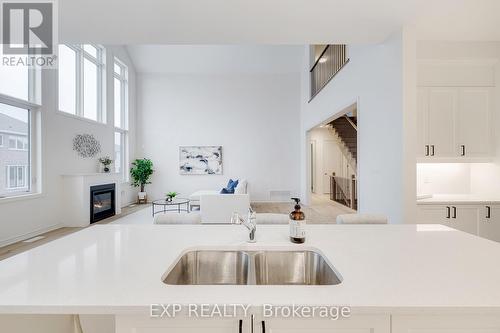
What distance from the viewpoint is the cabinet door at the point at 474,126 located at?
10.3ft

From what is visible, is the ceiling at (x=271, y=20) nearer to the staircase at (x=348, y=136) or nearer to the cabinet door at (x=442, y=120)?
the cabinet door at (x=442, y=120)

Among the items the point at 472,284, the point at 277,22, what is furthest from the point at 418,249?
the point at 277,22

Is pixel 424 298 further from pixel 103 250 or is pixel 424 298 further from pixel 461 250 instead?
pixel 103 250

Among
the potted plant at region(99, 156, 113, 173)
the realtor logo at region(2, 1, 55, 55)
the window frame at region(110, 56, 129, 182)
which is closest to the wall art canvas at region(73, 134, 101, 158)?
the potted plant at region(99, 156, 113, 173)

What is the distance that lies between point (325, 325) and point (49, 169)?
5.67m

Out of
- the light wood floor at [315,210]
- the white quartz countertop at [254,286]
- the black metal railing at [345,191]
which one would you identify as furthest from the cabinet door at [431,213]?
the black metal railing at [345,191]

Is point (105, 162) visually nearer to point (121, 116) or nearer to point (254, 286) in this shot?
point (121, 116)

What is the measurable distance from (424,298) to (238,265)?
0.86m

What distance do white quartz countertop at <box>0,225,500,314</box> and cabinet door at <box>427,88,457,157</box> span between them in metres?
1.99

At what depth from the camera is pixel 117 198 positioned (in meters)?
6.46

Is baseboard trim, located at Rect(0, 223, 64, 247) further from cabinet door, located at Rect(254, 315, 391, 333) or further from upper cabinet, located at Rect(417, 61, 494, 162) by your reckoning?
upper cabinet, located at Rect(417, 61, 494, 162)

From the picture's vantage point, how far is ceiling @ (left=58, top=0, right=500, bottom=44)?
2.53 m

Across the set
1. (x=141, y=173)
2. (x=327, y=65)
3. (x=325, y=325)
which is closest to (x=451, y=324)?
(x=325, y=325)

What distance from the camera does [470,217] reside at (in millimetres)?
2877
